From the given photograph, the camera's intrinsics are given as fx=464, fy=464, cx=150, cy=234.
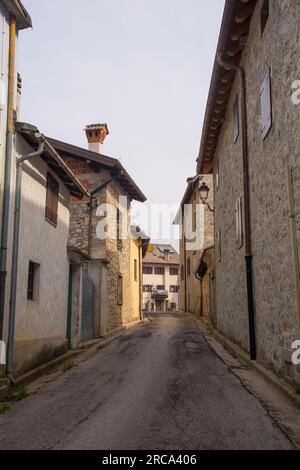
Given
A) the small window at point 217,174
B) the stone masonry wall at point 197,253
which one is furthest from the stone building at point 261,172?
the stone masonry wall at point 197,253

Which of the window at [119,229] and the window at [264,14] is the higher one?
the window at [264,14]

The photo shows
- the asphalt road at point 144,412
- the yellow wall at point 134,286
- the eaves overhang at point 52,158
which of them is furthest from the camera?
the yellow wall at point 134,286

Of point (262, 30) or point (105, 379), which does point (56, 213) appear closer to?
point (105, 379)

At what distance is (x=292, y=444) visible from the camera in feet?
14.3

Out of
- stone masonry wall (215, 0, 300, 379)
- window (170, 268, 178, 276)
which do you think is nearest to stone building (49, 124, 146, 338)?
stone masonry wall (215, 0, 300, 379)

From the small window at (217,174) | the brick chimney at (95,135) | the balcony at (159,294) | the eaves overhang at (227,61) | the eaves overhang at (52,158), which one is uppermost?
the brick chimney at (95,135)

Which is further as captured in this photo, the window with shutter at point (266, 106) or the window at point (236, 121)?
the window at point (236, 121)

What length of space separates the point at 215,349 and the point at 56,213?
5.05m

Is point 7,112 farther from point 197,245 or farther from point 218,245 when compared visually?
point 197,245

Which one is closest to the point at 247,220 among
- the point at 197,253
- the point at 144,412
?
the point at 144,412

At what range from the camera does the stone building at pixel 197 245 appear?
22.0 metres

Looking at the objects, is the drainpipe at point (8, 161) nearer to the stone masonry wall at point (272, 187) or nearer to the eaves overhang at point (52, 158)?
the eaves overhang at point (52, 158)

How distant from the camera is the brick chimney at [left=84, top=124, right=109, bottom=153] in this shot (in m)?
19.4

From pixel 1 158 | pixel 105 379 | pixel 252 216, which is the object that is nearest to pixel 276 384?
pixel 105 379
